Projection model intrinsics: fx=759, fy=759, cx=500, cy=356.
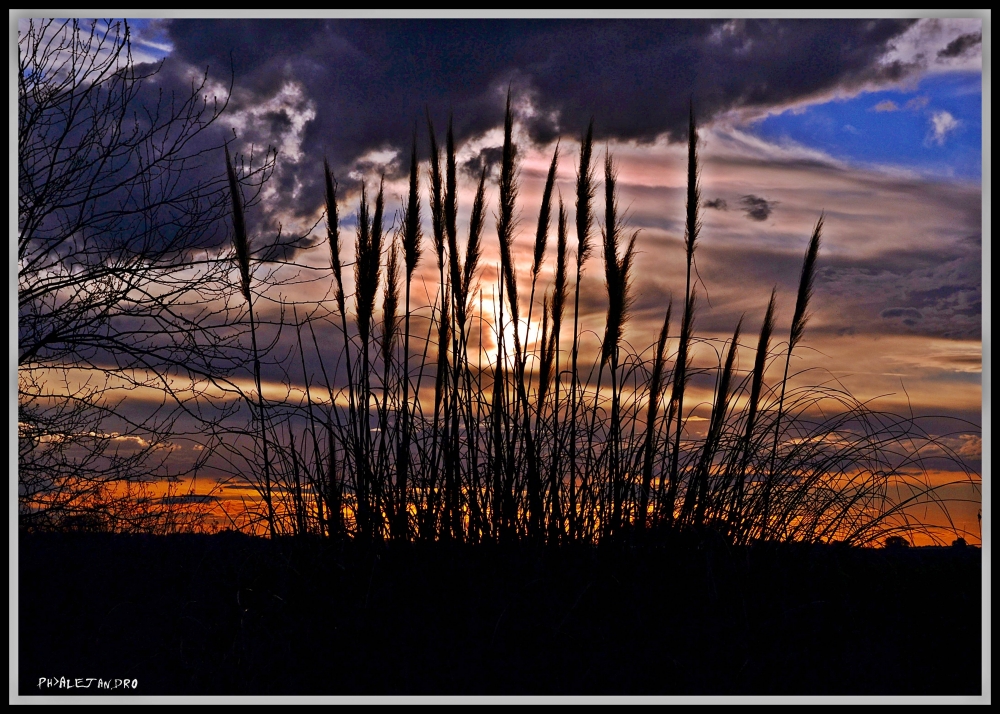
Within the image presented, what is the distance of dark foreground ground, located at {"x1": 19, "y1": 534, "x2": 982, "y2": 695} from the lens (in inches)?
85.0

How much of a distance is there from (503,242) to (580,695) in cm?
151

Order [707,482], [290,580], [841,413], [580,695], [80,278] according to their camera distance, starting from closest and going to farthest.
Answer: [580,695] < [290,580] < [707,482] < [841,413] < [80,278]

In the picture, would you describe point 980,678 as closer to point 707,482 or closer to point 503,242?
point 707,482

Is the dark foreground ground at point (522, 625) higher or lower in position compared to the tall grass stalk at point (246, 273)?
lower

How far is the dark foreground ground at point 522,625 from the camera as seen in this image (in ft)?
7.08

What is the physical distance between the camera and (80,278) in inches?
157

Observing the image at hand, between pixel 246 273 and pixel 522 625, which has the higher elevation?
pixel 246 273

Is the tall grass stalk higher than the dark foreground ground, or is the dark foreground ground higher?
the tall grass stalk

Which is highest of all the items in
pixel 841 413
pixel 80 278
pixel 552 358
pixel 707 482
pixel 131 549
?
pixel 80 278

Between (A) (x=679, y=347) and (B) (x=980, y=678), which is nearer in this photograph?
(B) (x=980, y=678)

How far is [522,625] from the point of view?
2281mm
